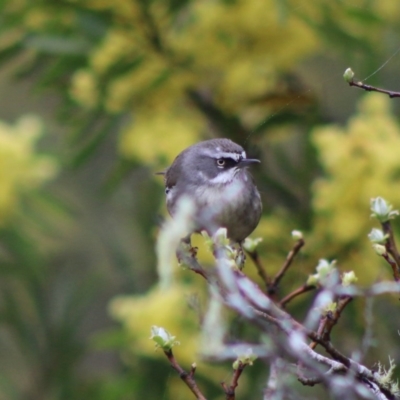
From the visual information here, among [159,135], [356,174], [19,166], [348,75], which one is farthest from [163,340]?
[19,166]

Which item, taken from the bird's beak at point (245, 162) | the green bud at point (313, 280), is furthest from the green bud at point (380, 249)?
the bird's beak at point (245, 162)

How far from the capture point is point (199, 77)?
3.17 meters

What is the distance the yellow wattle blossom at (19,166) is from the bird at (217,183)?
1.15m

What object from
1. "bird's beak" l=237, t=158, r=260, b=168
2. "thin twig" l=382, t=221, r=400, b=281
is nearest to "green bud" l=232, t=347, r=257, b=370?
"thin twig" l=382, t=221, r=400, b=281

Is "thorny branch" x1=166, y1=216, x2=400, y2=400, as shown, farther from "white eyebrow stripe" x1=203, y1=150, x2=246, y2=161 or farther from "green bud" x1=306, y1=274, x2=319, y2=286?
"white eyebrow stripe" x1=203, y1=150, x2=246, y2=161

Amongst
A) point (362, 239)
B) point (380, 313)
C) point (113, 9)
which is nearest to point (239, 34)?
point (113, 9)

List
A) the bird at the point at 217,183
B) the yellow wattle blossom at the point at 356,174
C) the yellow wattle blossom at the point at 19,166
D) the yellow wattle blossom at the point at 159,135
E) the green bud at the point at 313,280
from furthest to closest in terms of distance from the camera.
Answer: the yellow wattle blossom at the point at 19,166 → the yellow wattle blossom at the point at 159,135 → the yellow wattle blossom at the point at 356,174 → the bird at the point at 217,183 → the green bud at the point at 313,280

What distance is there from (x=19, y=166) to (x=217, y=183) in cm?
140

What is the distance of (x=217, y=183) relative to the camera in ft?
7.18

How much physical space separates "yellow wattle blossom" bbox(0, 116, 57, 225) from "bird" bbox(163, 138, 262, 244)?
3.79 ft

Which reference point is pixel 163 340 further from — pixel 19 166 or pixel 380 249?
pixel 19 166

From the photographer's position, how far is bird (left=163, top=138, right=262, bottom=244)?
6.32 ft

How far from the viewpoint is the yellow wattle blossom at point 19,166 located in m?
3.34

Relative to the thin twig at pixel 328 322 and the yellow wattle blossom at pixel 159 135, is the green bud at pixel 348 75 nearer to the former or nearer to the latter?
the thin twig at pixel 328 322
